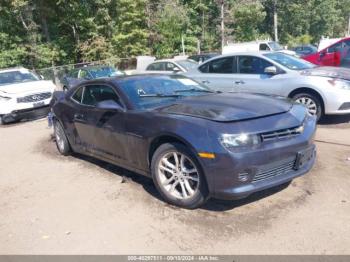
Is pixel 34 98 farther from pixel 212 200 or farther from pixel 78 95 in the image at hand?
pixel 212 200

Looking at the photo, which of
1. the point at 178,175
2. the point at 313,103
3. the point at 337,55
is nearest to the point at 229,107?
the point at 178,175

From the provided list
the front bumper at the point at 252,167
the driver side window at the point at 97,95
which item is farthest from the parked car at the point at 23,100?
the front bumper at the point at 252,167

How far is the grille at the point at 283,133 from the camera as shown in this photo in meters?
4.01

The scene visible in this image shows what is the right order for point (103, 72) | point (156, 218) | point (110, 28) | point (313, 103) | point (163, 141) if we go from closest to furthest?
point (156, 218) < point (163, 141) < point (313, 103) < point (103, 72) < point (110, 28)

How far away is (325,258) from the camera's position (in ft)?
10.9

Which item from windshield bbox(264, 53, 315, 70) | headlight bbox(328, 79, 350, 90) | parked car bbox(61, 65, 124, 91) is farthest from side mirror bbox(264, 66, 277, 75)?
parked car bbox(61, 65, 124, 91)

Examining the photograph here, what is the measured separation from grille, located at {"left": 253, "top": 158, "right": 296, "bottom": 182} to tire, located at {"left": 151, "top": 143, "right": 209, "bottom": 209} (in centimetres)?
56

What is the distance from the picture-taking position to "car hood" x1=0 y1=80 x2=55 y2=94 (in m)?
11.5

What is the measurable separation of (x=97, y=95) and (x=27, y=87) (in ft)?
22.5

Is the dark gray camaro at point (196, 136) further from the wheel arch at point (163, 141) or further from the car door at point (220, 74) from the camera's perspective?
the car door at point (220, 74)

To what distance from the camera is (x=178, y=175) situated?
4.38 meters

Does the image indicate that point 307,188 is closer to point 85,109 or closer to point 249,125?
point 249,125

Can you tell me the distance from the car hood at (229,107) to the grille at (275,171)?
1.87ft

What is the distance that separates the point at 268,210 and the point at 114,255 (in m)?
1.69
